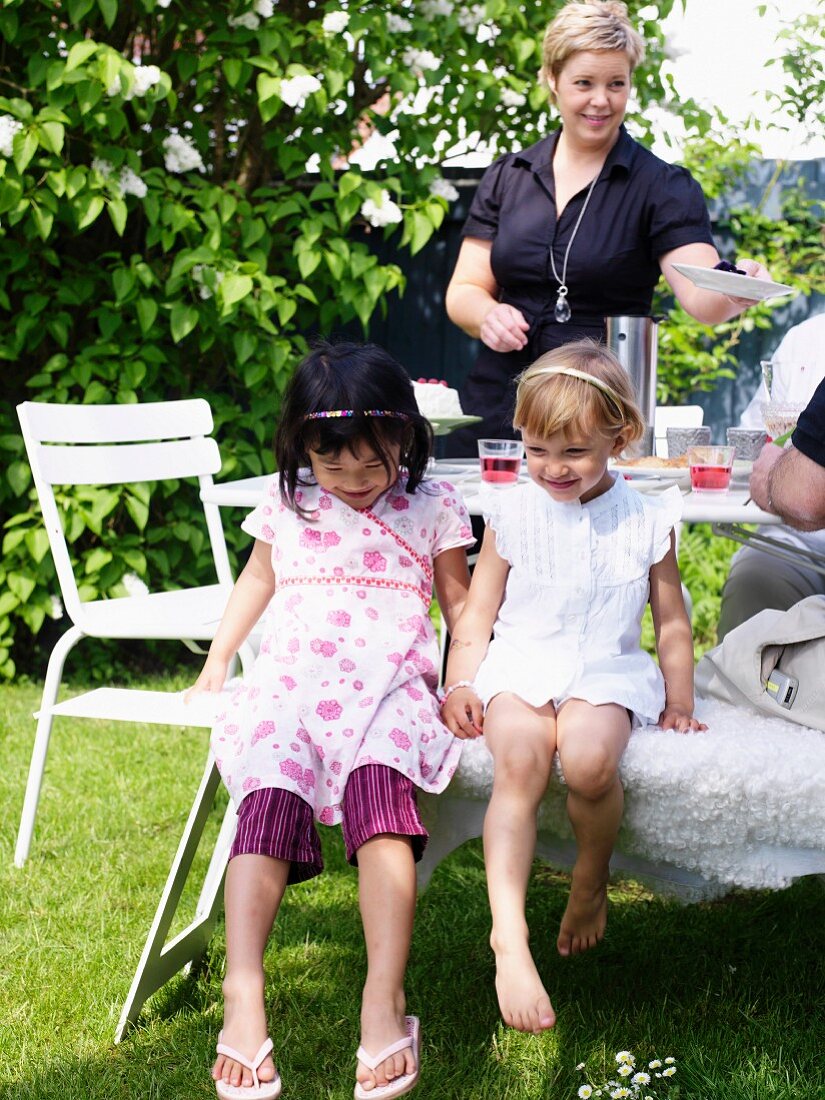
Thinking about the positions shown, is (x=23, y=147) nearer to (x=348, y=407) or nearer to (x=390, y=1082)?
(x=348, y=407)

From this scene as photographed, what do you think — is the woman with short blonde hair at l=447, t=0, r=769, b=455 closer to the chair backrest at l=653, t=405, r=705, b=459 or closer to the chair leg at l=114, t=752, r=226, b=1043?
the chair backrest at l=653, t=405, r=705, b=459

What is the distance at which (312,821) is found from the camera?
199 centimetres

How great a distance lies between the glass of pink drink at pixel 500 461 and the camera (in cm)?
239

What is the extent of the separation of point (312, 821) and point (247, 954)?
25 cm

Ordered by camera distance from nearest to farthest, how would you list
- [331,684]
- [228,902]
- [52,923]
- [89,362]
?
1. [228,902]
2. [331,684]
3. [52,923]
4. [89,362]

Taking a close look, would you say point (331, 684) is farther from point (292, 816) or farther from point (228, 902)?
point (228, 902)

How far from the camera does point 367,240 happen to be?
5.46 m

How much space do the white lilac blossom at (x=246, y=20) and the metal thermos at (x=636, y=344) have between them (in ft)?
6.65

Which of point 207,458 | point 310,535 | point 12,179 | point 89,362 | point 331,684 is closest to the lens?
point 331,684

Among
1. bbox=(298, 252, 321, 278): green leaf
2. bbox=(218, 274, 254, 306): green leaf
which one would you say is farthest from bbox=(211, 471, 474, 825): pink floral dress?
bbox=(298, 252, 321, 278): green leaf

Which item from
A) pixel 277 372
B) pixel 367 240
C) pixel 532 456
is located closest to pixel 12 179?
pixel 277 372

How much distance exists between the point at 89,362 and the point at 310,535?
2385 millimetres

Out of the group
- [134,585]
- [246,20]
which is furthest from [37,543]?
[246,20]

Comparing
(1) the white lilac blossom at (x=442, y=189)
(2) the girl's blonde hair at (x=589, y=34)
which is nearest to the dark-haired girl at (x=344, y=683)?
(2) the girl's blonde hair at (x=589, y=34)
